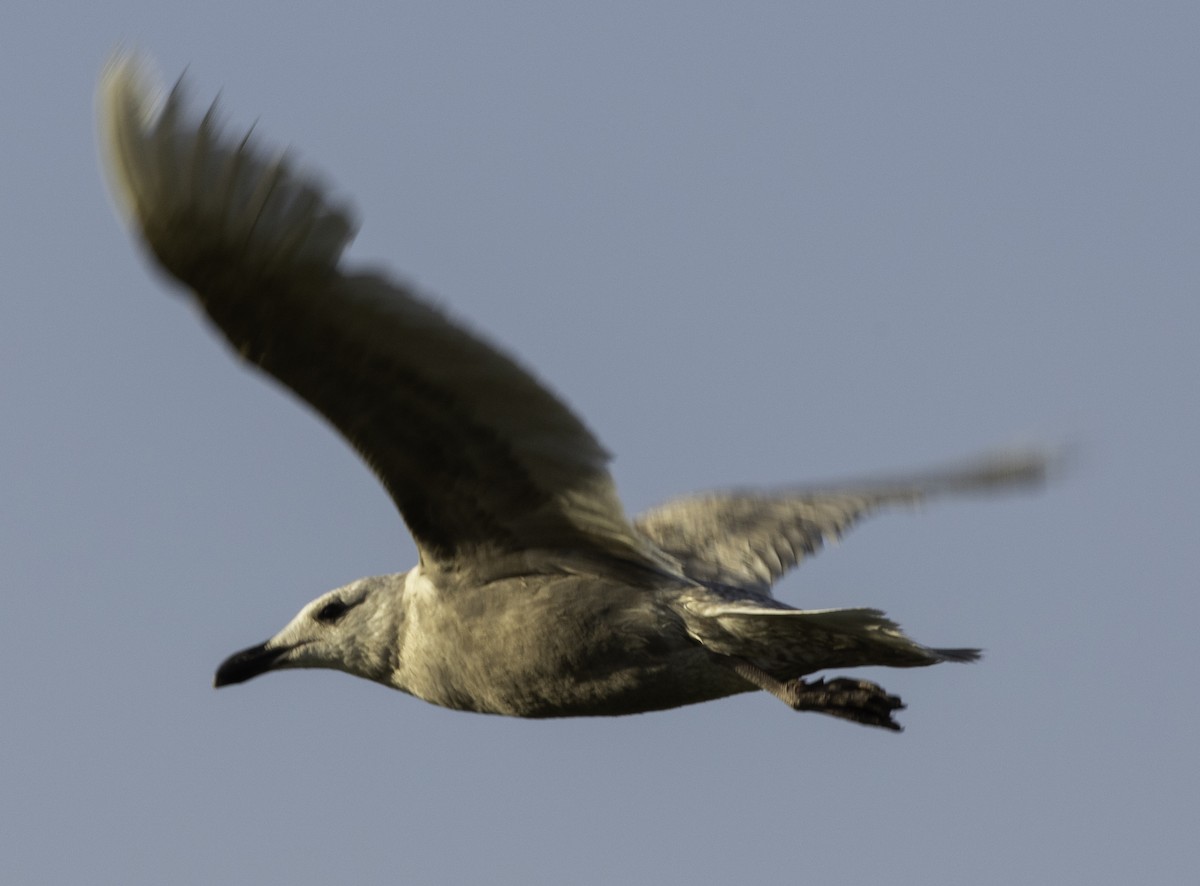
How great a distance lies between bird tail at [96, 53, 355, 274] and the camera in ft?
27.3

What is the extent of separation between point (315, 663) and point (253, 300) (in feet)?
11.1

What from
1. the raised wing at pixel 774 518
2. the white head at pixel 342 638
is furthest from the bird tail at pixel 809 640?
the white head at pixel 342 638

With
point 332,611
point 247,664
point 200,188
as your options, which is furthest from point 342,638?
point 200,188

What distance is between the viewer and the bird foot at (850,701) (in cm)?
991

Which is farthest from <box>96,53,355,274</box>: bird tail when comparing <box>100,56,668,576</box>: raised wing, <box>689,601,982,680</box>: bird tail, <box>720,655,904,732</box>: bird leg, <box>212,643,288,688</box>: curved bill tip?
<box>212,643,288,688</box>: curved bill tip

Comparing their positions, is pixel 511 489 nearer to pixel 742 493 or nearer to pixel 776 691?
pixel 776 691

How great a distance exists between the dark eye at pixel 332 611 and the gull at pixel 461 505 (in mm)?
14

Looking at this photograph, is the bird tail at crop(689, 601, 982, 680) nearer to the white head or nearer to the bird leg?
the bird leg

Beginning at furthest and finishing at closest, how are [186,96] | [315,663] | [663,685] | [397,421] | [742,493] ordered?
[742,493], [315,663], [663,685], [397,421], [186,96]

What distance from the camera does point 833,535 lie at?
12.1 metres

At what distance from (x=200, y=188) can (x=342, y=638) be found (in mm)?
3614

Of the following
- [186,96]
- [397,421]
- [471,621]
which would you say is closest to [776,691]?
[471,621]

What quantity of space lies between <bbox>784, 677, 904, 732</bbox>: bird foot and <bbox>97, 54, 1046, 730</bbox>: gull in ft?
0.03

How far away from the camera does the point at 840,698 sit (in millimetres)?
9930
